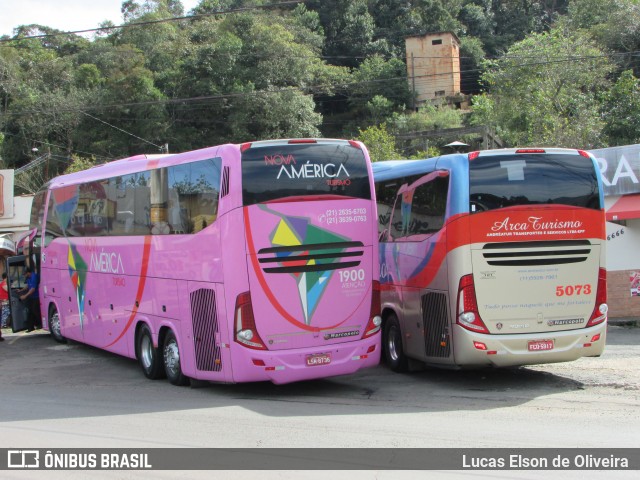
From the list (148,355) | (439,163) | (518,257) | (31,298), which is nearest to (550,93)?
(31,298)

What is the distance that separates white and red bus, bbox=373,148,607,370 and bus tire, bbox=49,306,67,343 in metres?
11.2

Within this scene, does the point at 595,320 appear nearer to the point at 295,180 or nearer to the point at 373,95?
the point at 295,180

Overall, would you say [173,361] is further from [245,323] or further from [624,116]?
[624,116]

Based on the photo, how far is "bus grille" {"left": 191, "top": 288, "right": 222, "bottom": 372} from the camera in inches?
428

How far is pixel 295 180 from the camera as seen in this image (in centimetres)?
1076

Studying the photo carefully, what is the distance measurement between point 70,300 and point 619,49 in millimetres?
49033

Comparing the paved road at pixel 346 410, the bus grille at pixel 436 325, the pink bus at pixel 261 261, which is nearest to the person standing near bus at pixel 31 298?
the paved road at pixel 346 410

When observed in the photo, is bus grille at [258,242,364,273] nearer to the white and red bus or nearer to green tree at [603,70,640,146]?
the white and red bus

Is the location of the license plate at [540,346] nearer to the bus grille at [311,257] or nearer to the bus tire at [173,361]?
the bus grille at [311,257]

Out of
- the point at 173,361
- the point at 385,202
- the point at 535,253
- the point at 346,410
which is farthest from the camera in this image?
the point at 385,202

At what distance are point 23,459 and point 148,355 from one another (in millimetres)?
5475

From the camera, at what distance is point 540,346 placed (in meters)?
10.7

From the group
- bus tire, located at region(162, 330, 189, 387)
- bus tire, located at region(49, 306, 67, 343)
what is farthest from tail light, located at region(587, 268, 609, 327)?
bus tire, located at region(49, 306, 67, 343)

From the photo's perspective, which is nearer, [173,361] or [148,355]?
[173,361]
